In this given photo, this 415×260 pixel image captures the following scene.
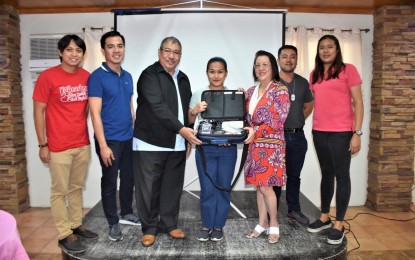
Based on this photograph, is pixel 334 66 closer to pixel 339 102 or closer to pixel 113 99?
pixel 339 102

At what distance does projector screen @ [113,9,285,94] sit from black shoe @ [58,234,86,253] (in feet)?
5.65

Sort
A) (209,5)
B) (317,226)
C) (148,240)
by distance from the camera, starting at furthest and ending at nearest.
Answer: (209,5), (317,226), (148,240)

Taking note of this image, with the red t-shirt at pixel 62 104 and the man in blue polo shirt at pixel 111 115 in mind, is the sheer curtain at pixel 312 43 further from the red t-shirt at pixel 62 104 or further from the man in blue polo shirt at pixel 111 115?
the red t-shirt at pixel 62 104

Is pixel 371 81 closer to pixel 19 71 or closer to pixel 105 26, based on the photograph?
pixel 105 26

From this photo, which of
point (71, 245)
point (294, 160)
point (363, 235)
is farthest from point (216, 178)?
point (363, 235)

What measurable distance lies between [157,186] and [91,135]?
2.04 m

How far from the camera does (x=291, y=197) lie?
273cm

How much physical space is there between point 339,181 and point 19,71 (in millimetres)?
3570

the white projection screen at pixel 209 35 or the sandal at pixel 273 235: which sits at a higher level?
the white projection screen at pixel 209 35

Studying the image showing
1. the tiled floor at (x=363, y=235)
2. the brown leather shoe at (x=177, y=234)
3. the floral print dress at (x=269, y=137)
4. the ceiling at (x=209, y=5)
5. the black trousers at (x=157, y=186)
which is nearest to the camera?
the floral print dress at (x=269, y=137)

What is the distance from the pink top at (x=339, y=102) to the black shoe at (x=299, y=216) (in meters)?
0.75

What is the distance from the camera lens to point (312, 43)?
157 inches

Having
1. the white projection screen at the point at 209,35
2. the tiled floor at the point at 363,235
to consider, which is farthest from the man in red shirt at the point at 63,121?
the white projection screen at the point at 209,35

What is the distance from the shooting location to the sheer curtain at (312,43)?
3939mm
